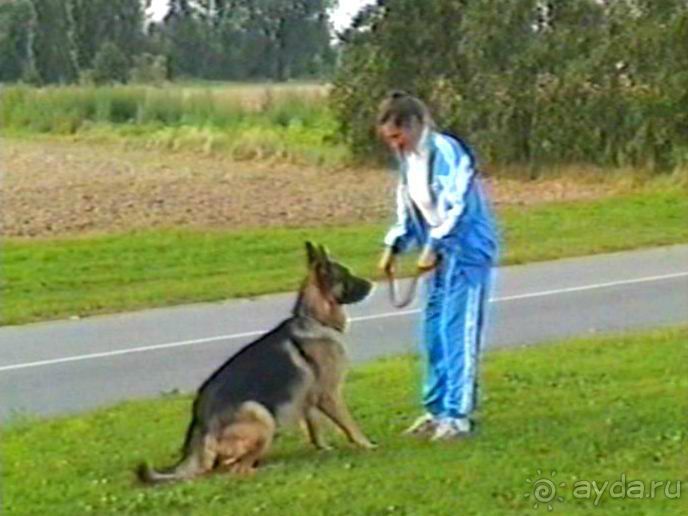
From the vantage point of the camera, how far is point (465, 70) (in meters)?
35.0

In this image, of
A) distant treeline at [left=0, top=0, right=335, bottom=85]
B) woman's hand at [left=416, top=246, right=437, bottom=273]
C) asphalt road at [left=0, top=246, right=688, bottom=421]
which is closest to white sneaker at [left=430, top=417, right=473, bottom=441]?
woman's hand at [left=416, top=246, right=437, bottom=273]

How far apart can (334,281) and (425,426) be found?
40.0 inches

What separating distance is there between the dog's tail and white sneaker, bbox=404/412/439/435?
1.38 meters

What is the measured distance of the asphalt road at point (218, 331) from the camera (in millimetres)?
12117

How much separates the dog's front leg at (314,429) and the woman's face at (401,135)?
53.5 inches

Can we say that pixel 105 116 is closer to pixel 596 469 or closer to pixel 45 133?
pixel 45 133

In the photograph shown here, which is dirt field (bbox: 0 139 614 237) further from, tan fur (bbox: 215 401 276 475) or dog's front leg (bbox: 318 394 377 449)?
tan fur (bbox: 215 401 276 475)

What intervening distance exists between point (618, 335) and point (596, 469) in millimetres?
5599

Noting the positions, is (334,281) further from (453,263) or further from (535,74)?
(535,74)

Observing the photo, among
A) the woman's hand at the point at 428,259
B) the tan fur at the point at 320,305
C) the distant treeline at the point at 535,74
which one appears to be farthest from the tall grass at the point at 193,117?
the tan fur at the point at 320,305

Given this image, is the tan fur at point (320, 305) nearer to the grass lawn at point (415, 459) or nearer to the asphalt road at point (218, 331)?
the grass lawn at point (415, 459)

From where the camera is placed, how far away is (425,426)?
893 cm

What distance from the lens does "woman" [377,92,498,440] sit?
8.32m

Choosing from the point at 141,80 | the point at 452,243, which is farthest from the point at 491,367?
the point at 141,80
